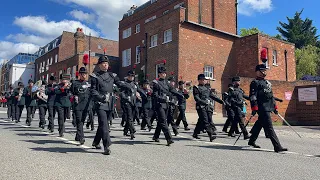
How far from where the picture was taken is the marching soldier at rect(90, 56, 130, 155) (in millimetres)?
6367

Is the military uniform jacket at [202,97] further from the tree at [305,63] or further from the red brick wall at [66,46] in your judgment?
the red brick wall at [66,46]

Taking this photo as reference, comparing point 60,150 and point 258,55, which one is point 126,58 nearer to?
point 258,55

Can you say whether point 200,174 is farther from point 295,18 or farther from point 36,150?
point 295,18

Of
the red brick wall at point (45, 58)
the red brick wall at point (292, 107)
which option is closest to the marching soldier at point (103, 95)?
the red brick wall at point (292, 107)

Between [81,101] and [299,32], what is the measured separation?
52782 mm

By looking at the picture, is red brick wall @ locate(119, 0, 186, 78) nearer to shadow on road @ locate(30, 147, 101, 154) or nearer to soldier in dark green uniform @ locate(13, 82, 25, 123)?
soldier in dark green uniform @ locate(13, 82, 25, 123)

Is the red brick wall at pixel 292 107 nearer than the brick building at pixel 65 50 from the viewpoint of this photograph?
Yes

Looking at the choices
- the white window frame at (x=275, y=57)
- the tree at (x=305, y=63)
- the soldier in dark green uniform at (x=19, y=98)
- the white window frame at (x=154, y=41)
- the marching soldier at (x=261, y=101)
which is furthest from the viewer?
the tree at (x=305, y=63)

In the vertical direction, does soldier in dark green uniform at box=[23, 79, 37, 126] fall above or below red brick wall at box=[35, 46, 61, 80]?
below

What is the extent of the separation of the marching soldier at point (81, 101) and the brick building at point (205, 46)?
1601 centimetres

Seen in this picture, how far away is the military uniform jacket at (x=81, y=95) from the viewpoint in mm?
7855

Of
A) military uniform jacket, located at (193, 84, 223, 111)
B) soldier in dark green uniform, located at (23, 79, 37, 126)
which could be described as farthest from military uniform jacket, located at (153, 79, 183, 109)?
soldier in dark green uniform, located at (23, 79, 37, 126)

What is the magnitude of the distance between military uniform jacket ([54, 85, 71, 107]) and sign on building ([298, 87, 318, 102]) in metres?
14.3

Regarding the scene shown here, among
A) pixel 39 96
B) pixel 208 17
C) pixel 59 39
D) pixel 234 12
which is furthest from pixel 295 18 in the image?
pixel 39 96
